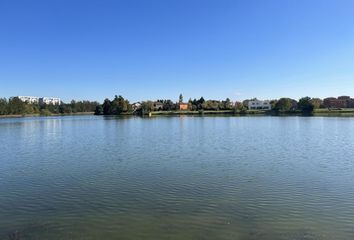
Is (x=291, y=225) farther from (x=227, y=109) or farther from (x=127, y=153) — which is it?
(x=227, y=109)

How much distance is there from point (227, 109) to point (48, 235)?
187740 millimetres

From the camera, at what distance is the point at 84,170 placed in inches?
792

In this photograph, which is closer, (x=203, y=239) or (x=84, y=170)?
(x=203, y=239)

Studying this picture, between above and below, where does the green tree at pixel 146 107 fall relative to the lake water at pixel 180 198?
above

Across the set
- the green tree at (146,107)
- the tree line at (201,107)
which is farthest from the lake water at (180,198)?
the green tree at (146,107)

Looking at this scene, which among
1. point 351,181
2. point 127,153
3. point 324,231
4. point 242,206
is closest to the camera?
point 324,231

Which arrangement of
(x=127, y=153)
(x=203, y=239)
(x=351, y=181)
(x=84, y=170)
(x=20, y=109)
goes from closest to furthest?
(x=203, y=239), (x=351, y=181), (x=84, y=170), (x=127, y=153), (x=20, y=109)

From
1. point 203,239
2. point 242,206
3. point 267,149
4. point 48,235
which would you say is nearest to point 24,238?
point 48,235

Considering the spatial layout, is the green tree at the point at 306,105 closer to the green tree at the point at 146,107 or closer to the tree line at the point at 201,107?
the tree line at the point at 201,107

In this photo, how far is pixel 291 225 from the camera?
10125mm

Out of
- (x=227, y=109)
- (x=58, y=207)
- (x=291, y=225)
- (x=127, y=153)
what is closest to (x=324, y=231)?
(x=291, y=225)

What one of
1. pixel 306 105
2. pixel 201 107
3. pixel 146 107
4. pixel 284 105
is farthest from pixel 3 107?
pixel 306 105

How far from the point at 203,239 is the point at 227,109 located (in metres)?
188

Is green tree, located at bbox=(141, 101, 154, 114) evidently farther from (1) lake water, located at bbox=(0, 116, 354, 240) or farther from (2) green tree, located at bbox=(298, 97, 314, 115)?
(1) lake water, located at bbox=(0, 116, 354, 240)
